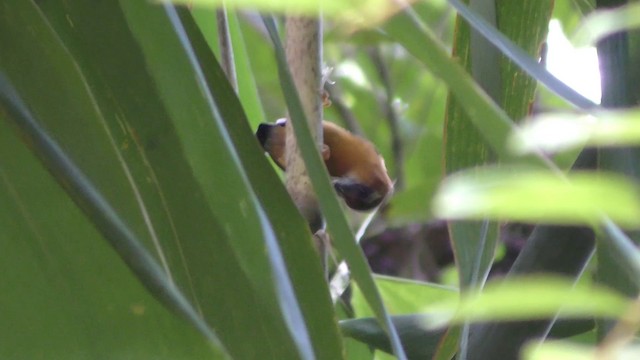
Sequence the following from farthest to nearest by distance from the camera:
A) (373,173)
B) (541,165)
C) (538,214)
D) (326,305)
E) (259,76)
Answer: (259,76) → (373,173) → (326,305) → (541,165) → (538,214)

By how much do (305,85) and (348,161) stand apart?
0.32 feet

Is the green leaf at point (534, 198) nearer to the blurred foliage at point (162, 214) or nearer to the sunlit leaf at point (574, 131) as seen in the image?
the sunlit leaf at point (574, 131)

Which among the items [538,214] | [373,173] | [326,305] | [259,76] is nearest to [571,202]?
[538,214]

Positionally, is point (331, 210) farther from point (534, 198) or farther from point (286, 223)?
point (534, 198)


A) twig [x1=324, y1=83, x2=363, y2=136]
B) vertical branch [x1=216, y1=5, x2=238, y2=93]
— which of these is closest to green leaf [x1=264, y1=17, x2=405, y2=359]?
vertical branch [x1=216, y1=5, x2=238, y2=93]

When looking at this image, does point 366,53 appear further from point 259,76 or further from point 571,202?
point 571,202

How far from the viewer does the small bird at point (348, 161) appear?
59 centimetres

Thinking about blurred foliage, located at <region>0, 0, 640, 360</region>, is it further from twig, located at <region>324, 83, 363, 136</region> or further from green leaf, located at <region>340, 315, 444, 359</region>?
Result: twig, located at <region>324, 83, 363, 136</region>

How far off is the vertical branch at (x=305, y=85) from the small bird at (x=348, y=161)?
0.24 feet

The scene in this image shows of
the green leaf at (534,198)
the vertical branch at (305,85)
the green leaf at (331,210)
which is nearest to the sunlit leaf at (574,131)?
the green leaf at (534,198)

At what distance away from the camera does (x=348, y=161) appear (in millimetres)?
592

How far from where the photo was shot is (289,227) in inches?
17.3

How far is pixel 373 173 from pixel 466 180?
0.48 metres

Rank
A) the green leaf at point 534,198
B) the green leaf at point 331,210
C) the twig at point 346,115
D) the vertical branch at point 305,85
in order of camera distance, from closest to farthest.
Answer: the green leaf at point 534,198 < the green leaf at point 331,210 < the vertical branch at point 305,85 < the twig at point 346,115
